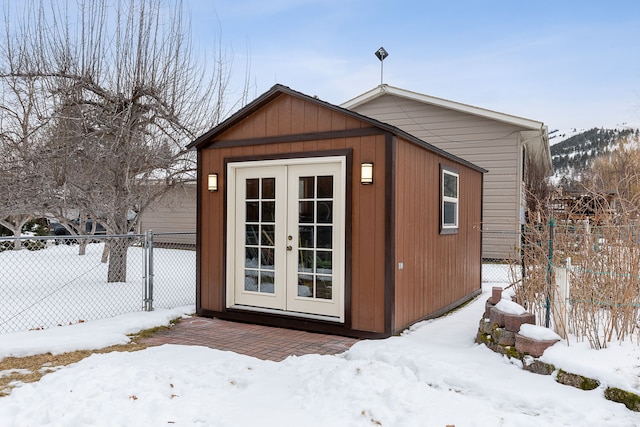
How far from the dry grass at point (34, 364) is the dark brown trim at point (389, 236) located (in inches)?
99.1

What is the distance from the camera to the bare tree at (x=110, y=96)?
24.3ft

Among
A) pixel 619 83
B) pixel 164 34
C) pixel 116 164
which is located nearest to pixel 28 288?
pixel 116 164

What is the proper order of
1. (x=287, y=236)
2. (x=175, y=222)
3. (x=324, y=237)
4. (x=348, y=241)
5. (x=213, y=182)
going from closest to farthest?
(x=348, y=241), (x=324, y=237), (x=287, y=236), (x=213, y=182), (x=175, y=222)

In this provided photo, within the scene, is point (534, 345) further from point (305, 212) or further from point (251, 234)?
point (251, 234)

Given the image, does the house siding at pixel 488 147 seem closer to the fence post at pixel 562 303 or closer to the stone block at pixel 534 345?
the fence post at pixel 562 303

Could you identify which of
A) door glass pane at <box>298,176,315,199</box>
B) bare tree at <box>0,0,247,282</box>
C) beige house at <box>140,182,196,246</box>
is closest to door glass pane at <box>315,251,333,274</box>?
door glass pane at <box>298,176,315,199</box>

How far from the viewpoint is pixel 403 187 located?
522cm

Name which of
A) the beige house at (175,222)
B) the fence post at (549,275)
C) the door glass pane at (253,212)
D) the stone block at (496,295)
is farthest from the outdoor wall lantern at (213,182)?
the beige house at (175,222)

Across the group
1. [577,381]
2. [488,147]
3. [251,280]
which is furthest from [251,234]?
[488,147]

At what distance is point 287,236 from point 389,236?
1.29 meters

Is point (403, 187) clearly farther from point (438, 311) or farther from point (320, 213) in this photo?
point (438, 311)

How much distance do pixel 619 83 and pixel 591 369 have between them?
17968mm

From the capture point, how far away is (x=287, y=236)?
560 centimetres

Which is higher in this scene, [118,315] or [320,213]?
[320,213]
